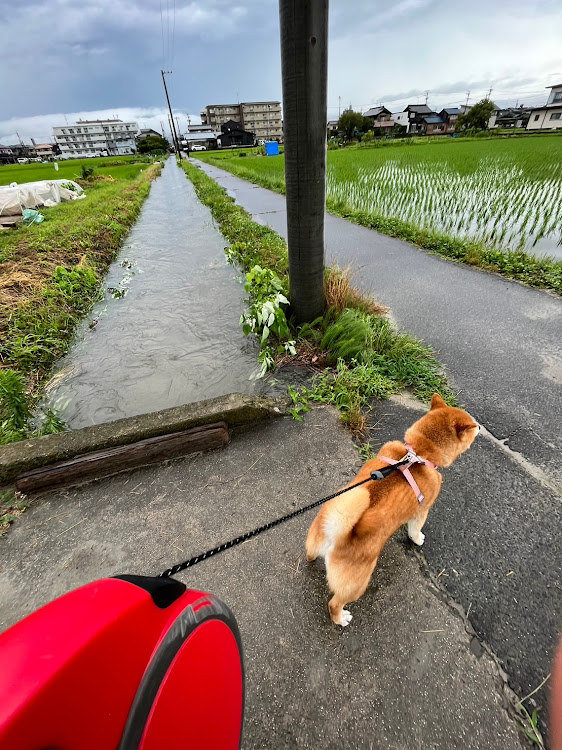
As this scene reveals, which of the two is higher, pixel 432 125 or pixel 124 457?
pixel 432 125

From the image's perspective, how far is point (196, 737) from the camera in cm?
70

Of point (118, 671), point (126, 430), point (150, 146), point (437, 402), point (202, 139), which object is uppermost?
point (202, 139)

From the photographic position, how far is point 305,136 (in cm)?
276

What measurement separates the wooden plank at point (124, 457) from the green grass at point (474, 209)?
17.5 ft

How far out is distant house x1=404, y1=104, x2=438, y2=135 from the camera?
7338cm


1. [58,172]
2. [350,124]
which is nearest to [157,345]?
[58,172]

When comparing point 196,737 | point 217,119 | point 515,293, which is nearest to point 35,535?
point 196,737

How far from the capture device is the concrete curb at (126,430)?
237 cm

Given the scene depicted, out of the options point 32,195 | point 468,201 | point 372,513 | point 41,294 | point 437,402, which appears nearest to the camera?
point 372,513

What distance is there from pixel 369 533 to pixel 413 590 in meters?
0.63

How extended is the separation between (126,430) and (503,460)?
2891mm

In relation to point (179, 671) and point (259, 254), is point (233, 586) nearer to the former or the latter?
point (179, 671)

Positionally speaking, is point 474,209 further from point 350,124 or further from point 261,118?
point 261,118

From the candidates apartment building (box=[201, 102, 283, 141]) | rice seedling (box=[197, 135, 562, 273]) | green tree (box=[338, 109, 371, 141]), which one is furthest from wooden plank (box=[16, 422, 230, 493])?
apartment building (box=[201, 102, 283, 141])
